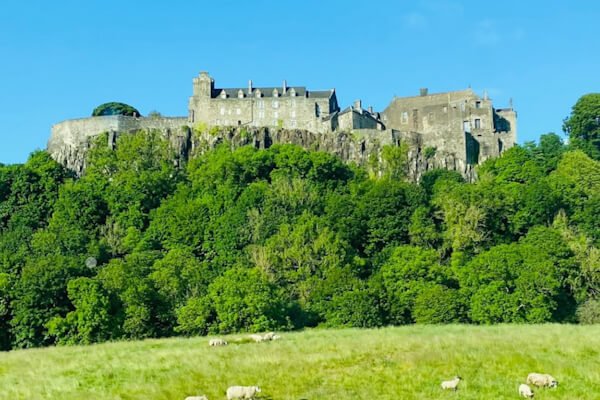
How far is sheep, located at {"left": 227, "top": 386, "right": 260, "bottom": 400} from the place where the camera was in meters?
23.9

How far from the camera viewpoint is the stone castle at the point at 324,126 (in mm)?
88250

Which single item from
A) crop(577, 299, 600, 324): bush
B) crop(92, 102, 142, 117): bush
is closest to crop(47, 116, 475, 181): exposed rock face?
crop(92, 102, 142, 117): bush

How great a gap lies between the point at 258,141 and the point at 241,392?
6623cm

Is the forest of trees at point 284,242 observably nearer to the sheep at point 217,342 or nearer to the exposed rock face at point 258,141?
the exposed rock face at point 258,141

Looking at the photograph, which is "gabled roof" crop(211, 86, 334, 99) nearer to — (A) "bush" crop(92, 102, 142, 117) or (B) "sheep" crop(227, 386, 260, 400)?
(A) "bush" crop(92, 102, 142, 117)

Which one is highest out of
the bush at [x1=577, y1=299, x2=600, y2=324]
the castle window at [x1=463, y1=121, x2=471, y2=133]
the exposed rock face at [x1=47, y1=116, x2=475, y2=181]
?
the castle window at [x1=463, y1=121, x2=471, y2=133]

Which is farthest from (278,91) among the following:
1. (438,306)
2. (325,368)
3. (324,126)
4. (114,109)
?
(325,368)

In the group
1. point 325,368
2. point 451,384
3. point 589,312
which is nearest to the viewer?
point 451,384

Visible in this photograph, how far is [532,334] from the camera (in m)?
35.2

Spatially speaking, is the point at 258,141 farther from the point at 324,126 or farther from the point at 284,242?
the point at 284,242

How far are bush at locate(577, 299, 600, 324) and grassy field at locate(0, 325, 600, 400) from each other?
19.8m

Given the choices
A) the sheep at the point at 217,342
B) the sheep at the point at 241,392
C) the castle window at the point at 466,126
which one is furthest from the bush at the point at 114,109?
the sheep at the point at 241,392

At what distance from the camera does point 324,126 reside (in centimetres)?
9419

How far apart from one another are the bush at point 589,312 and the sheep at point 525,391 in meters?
31.3
